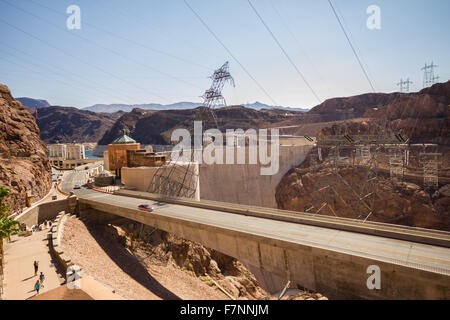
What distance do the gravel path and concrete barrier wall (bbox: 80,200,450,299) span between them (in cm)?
434

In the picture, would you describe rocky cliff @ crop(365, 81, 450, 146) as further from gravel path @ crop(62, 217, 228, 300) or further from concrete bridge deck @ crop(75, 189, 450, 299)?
gravel path @ crop(62, 217, 228, 300)

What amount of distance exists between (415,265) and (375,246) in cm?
242

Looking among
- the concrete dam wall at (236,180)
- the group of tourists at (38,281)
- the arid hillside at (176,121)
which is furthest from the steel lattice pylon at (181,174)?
the arid hillside at (176,121)

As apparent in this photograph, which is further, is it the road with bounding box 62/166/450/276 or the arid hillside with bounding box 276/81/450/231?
the arid hillside with bounding box 276/81/450/231

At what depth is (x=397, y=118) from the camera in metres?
61.6

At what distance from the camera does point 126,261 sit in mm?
21984

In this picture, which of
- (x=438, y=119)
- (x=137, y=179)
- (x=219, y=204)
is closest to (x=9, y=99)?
(x=137, y=179)

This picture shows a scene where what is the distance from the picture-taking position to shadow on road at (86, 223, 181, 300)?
19.0 metres

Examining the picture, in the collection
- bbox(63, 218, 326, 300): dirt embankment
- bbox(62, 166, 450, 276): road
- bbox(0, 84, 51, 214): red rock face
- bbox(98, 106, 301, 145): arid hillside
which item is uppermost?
bbox(98, 106, 301, 145): arid hillside

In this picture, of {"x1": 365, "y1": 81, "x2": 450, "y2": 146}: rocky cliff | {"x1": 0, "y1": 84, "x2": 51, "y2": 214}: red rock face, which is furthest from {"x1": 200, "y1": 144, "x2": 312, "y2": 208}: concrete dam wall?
{"x1": 0, "y1": 84, "x2": 51, "y2": 214}: red rock face

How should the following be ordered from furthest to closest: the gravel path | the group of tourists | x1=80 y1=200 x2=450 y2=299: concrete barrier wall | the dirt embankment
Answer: the dirt embankment → the gravel path → the group of tourists → x1=80 y1=200 x2=450 y2=299: concrete barrier wall

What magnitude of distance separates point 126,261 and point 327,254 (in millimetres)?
16056

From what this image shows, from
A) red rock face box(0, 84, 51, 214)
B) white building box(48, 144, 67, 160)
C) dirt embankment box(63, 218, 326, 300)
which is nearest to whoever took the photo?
dirt embankment box(63, 218, 326, 300)

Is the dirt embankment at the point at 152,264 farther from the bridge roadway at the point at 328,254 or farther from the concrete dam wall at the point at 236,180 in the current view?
the concrete dam wall at the point at 236,180
